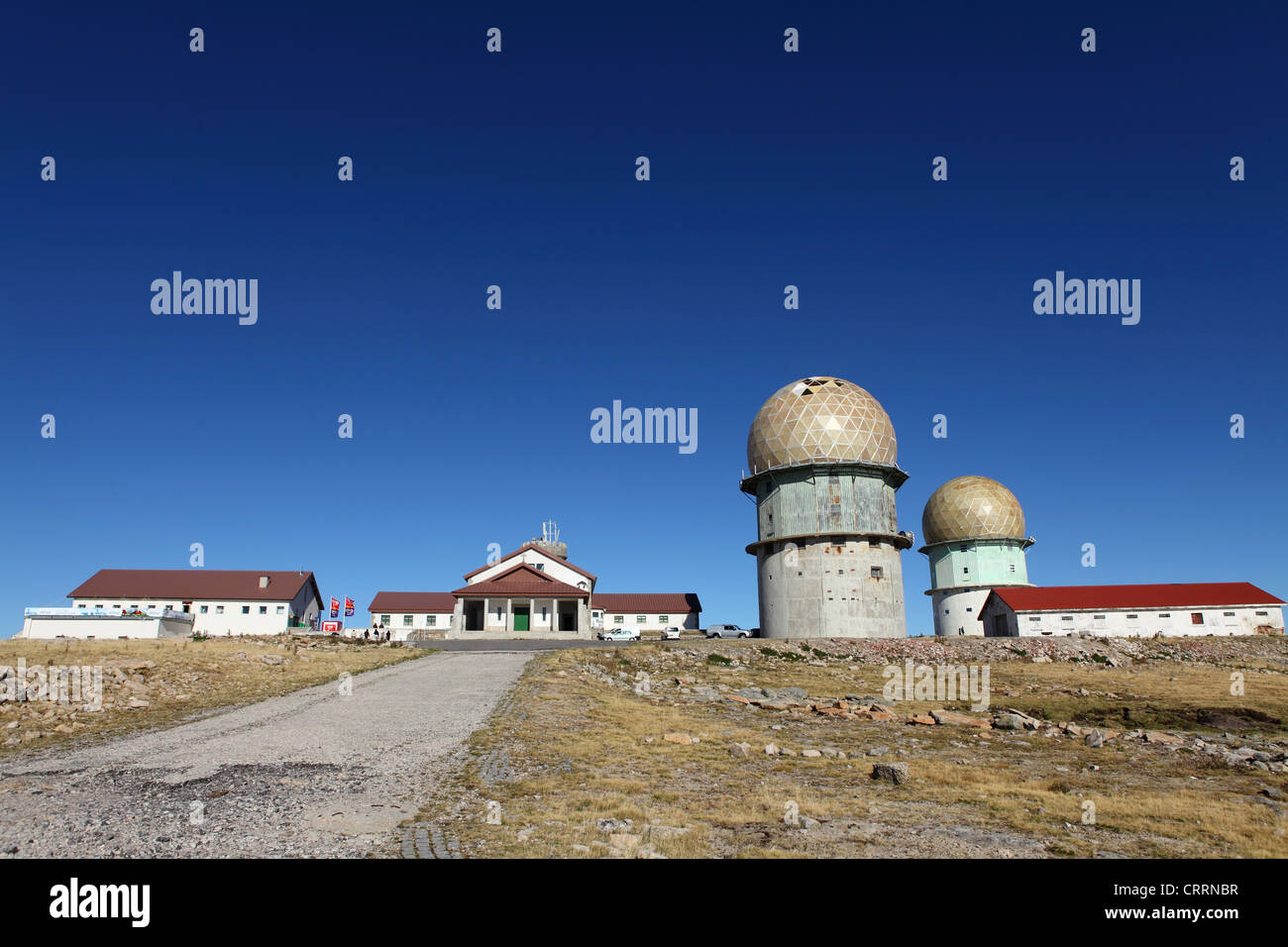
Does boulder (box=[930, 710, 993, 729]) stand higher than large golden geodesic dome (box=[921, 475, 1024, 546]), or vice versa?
large golden geodesic dome (box=[921, 475, 1024, 546])

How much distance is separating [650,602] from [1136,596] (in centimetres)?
3594

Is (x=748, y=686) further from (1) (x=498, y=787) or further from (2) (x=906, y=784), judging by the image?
(1) (x=498, y=787)

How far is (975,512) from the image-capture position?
5228cm

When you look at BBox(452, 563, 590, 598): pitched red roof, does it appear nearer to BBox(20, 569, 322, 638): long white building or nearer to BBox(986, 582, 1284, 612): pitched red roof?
BBox(20, 569, 322, 638): long white building

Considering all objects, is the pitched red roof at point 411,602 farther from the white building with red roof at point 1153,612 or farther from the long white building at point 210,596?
the white building with red roof at point 1153,612

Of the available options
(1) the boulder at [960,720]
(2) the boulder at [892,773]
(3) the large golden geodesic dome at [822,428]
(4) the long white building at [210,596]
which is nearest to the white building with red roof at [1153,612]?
(3) the large golden geodesic dome at [822,428]

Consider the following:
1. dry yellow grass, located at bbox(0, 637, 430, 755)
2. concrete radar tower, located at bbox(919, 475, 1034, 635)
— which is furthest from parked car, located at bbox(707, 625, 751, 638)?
dry yellow grass, located at bbox(0, 637, 430, 755)

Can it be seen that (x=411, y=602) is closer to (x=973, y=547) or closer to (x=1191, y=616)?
(x=973, y=547)

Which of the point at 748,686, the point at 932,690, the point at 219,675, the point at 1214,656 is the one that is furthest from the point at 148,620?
the point at 1214,656

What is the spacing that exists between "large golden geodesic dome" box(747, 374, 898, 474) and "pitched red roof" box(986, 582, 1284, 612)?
49.2 ft

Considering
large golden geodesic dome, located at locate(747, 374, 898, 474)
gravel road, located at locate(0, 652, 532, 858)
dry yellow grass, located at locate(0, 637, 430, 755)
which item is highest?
large golden geodesic dome, located at locate(747, 374, 898, 474)

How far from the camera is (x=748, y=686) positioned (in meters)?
24.0

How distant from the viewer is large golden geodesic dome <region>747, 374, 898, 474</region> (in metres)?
39.5
